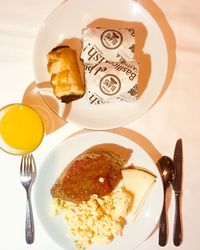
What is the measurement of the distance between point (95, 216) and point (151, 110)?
40 cm

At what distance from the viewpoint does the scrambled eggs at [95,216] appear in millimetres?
1358

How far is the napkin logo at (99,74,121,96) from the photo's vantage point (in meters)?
1.32

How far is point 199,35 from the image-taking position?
1.42 meters

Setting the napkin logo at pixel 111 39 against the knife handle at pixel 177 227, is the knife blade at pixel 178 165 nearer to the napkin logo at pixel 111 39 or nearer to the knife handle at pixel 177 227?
the knife handle at pixel 177 227

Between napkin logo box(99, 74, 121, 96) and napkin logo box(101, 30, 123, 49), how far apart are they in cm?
10

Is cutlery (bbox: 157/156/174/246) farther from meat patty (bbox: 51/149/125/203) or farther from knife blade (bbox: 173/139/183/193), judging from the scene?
meat patty (bbox: 51/149/125/203)

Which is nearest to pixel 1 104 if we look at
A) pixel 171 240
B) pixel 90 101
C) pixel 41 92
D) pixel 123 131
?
pixel 41 92

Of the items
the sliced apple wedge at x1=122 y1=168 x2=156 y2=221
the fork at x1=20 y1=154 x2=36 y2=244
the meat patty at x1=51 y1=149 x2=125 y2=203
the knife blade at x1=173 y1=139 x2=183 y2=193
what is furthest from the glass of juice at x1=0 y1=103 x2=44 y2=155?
the knife blade at x1=173 y1=139 x2=183 y2=193

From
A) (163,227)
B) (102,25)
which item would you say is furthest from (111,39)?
(163,227)

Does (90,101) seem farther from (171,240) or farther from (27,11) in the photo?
(171,240)

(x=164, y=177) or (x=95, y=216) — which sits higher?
(x=164, y=177)

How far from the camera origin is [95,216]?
4.50 feet

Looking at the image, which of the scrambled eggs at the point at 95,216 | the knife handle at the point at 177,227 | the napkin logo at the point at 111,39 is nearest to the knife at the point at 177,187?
the knife handle at the point at 177,227

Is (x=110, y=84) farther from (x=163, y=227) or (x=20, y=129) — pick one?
(x=163, y=227)
